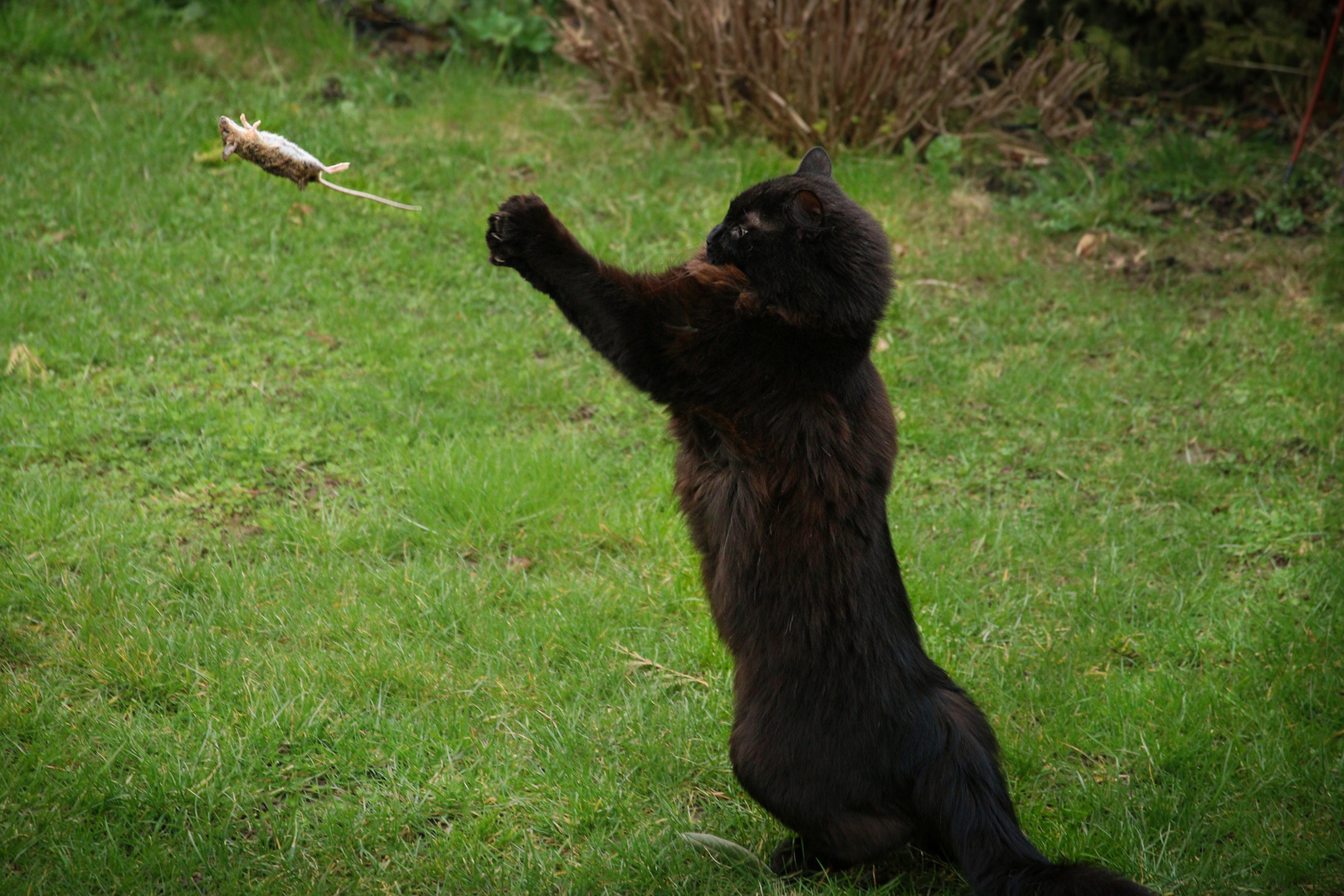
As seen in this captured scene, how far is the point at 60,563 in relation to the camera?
378 cm

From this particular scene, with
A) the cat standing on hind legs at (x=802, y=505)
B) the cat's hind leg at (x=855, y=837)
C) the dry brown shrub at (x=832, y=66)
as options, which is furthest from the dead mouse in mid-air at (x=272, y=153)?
the dry brown shrub at (x=832, y=66)

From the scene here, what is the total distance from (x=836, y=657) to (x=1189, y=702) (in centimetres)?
145

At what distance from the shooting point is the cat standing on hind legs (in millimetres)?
2695

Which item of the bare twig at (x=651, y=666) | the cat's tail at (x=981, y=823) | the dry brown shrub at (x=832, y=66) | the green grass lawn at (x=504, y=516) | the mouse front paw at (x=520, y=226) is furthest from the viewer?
the dry brown shrub at (x=832, y=66)

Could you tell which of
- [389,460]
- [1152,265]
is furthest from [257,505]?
[1152,265]

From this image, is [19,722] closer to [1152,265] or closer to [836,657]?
[836,657]

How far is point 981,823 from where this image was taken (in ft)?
8.57

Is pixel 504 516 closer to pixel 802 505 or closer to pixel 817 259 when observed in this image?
pixel 802 505

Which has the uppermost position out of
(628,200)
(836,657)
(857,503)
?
(857,503)

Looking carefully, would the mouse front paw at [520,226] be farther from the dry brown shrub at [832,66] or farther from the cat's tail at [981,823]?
the dry brown shrub at [832,66]

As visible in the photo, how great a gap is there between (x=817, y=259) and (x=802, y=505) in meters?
0.62

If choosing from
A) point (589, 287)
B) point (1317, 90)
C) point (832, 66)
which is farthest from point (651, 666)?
point (1317, 90)

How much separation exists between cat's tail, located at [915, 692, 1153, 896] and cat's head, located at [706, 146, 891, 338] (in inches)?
40.3

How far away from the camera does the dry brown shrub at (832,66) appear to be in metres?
6.37
